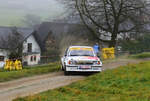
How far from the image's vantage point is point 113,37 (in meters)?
35.6

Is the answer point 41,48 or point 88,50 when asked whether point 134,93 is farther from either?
point 41,48

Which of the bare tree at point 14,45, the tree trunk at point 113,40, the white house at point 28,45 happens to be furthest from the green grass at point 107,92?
the white house at point 28,45

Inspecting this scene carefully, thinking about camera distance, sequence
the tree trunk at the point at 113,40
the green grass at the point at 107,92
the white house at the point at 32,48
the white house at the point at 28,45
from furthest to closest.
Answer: the white house at the point at 32,48
the white house at the point at 28,45
the tree trunk at the point at 113,40
the green grass at the point at 107,92

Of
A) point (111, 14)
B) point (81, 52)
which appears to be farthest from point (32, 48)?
point (81, 52)

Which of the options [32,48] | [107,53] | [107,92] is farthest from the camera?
[32,48]

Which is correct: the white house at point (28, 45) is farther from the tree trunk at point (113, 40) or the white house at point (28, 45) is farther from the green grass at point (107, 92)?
the green grass at point (107, 92)

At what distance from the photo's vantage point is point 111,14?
3406cm

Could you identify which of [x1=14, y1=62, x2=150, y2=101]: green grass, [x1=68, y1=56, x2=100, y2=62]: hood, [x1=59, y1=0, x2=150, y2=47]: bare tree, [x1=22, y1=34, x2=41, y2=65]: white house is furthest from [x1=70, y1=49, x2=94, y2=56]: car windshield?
[x1=22, y1=34, x2=41, y2=65]: white house

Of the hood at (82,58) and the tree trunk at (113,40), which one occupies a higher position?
the tree trunk at (113,40)

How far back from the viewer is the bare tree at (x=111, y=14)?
32.6m

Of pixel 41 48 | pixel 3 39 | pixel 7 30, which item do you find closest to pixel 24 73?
pixel 3 39

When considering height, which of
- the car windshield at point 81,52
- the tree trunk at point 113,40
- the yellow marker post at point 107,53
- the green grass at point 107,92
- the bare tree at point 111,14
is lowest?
the green grass at point 107,92

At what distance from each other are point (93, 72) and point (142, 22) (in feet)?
69.2

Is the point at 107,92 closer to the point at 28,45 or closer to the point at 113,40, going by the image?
the point at 113,40
